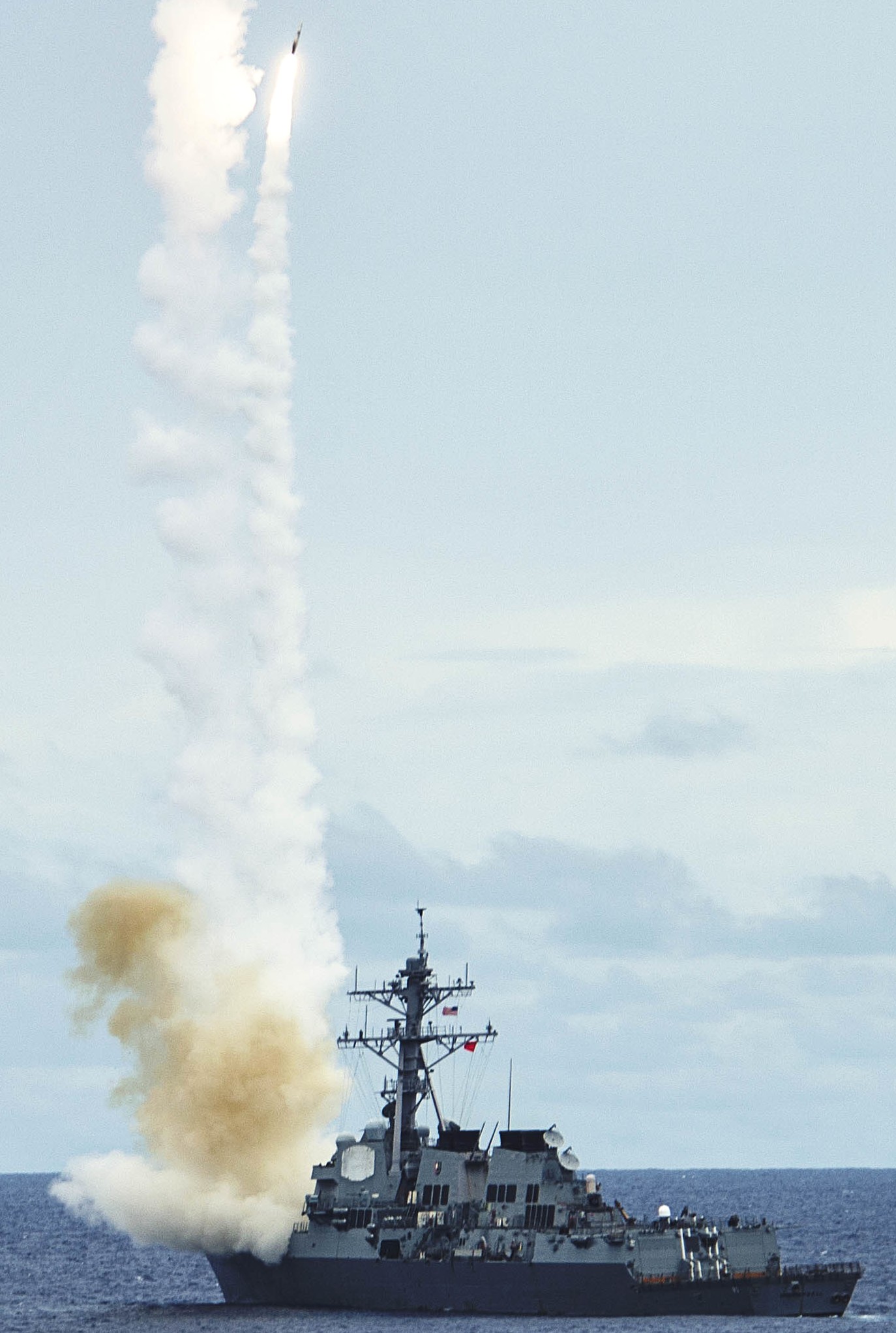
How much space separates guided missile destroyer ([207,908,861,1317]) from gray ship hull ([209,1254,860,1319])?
0.04 m

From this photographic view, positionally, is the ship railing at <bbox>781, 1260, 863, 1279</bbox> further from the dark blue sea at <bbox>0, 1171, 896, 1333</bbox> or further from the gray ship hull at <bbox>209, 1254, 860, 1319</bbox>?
the dark blue sea at <bbox>0, 1171, 896, 1333</bbox>

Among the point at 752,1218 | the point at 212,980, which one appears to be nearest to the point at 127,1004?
the point at 212,980

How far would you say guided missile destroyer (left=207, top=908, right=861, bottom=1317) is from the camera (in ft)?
174

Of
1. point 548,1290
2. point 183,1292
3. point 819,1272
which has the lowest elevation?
point 548,1290

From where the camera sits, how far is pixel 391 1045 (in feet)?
200

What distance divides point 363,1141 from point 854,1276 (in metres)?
14.5

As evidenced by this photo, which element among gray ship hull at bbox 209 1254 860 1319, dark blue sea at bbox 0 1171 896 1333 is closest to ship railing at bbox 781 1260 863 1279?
gray ship hull at bbox 209 1254 860 1319

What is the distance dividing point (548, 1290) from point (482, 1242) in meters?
2.36

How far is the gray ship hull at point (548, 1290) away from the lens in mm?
52750

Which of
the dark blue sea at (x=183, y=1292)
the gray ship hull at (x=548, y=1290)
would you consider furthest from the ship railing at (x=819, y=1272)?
the dark blue sea at (x=183, y=1292)

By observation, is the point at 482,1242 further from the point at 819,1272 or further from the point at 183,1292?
the point at 183,1292

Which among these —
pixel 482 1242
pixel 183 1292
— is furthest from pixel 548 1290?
pixel 183 1292

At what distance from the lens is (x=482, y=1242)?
54.9 metres

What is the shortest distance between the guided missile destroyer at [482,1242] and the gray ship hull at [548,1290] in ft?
0.13
